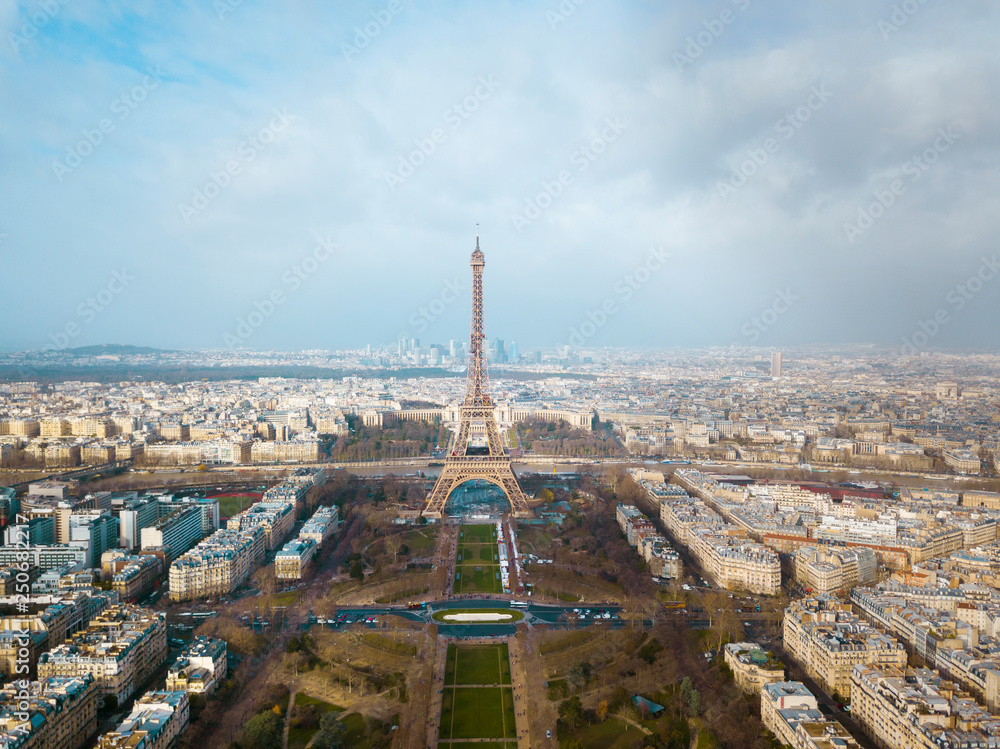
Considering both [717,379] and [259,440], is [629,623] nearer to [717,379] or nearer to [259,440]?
[259,440]

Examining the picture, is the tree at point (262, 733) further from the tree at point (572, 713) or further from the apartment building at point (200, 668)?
the tree at point (572, 713)

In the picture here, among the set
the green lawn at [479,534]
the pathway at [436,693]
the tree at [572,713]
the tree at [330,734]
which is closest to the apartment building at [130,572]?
the pathway at [436,693]

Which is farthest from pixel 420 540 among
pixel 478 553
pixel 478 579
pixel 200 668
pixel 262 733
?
pixel 262 733

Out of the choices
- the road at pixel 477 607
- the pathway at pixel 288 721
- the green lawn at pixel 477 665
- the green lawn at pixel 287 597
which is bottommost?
the green lawn at pixel 477 665

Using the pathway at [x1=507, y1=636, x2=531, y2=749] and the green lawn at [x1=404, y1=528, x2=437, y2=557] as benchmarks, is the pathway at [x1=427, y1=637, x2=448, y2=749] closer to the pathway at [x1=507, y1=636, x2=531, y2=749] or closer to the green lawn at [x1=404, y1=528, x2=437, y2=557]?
the pathway at [x1=507, y1=636, x2=531, y2=749]

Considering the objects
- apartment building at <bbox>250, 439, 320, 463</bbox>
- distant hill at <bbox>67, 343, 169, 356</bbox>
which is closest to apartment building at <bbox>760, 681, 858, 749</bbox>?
apartment building at <bbox>250, 439, 320, 463</bbox>

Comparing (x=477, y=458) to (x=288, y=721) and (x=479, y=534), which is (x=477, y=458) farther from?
(x=288, y=721)
